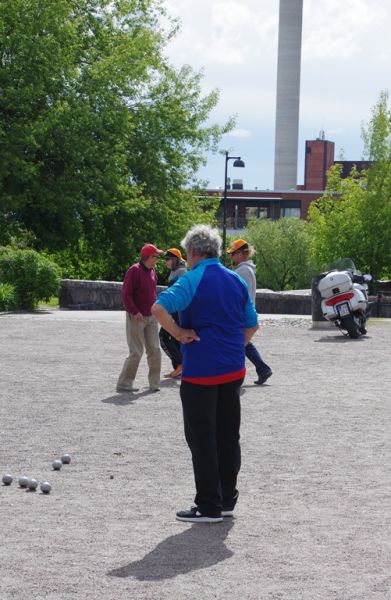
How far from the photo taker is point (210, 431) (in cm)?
684

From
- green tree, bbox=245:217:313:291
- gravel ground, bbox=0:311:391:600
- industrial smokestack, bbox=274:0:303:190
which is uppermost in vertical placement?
industrial smokestack, bbox=274:0:303:190

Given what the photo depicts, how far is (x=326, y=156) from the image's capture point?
509ft

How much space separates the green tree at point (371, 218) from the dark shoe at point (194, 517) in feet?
133

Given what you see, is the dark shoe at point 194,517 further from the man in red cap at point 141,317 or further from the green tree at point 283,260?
the green tree at point 283,260

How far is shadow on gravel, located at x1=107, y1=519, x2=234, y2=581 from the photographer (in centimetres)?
555

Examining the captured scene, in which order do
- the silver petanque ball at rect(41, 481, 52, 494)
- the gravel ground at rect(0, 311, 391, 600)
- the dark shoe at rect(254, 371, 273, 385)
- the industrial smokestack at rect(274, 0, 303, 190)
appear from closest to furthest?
the gravel ground at rect(0, 311, 391, 600), the silver petanque ball at rect(41, 481, 52, 494), the dark shoe at rect(254, 371, 273, 385), the industrial smokestack at rect(274, 0, 303, 190)

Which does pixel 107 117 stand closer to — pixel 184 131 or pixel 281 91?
pixel 184 131

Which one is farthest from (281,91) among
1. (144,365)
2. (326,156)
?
(144,365)

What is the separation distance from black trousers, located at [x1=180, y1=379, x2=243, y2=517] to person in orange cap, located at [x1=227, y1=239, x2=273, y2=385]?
539 centimetres

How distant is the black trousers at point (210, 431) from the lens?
6797mm

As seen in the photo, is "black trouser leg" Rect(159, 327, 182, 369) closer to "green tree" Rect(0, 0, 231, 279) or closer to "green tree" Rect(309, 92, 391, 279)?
"green tree" Rect(0, 0, 231, 279)

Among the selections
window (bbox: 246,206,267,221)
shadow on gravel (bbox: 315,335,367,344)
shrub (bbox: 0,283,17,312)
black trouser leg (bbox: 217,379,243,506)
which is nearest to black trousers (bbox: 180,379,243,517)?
black trouser leg (bbox: 217,379,243,506)

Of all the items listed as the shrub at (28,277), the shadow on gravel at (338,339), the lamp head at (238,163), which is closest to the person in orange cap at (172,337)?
the shadow on gravel at (338,339)

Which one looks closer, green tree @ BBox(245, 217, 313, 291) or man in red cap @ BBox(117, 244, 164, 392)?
man in red cap @ BBox(117, 244, 164, 392)
